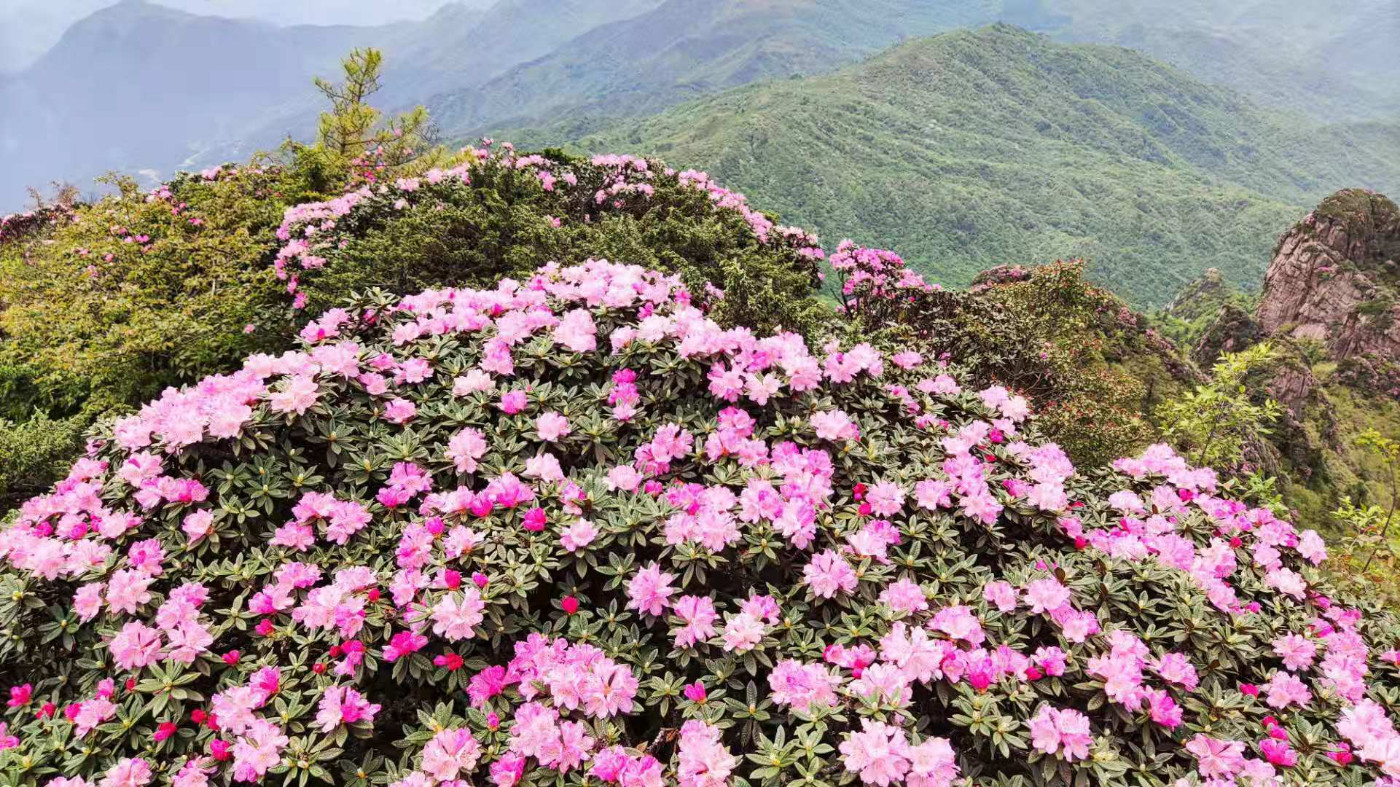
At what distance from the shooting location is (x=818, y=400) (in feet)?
10.6

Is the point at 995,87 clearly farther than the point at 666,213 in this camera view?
Yes

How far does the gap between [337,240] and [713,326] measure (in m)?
5.36

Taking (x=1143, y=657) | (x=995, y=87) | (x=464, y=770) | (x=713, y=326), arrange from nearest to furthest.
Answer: (x=464, y=770)
(x=1143, y=657)
(x=713, y=326)
(x=995, y=87)

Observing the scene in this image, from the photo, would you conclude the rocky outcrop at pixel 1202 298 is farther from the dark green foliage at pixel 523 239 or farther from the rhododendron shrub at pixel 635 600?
the rhododendron shrub at pixel 635 600

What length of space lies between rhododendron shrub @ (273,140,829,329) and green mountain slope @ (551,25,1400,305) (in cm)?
7139

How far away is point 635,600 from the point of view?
2.35 metres

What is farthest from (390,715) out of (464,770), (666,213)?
(666,213)

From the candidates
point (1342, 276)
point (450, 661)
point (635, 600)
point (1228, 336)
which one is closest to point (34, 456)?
point (450, 661)

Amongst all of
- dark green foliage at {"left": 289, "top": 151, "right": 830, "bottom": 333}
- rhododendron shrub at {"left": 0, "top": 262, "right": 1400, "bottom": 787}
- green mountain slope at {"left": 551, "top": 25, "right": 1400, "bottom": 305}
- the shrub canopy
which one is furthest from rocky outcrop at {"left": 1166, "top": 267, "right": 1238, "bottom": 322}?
rhododendron shrub at {"left": 0, "top": 262, "right": 1400, "bottom": 787}

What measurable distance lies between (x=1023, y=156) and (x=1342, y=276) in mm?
92255

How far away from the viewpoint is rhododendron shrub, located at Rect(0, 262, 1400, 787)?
2.12m

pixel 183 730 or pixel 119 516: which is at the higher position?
pixel 119 516

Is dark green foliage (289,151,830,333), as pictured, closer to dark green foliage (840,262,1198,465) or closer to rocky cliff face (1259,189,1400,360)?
dark green foliage (840,262,1198,465)

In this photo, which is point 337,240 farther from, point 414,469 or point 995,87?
point 995,87
